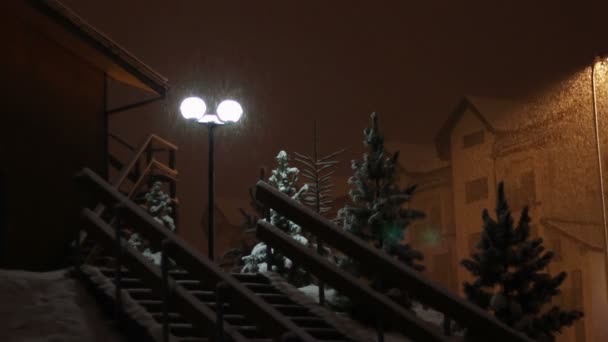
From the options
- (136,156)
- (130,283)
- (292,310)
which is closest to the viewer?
(130,283)

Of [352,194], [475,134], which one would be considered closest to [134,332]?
[352,194]

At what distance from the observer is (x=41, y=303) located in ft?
32.6

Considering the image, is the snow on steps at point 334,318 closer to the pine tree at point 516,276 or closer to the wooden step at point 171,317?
the pine tree at point 516,276

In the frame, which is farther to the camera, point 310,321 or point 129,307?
point 310,321

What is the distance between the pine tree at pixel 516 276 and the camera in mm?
12711

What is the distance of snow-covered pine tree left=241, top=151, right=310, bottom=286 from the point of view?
18.2 metres

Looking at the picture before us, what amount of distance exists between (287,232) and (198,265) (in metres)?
10.3

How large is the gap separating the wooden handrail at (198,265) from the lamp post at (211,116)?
16.2ft

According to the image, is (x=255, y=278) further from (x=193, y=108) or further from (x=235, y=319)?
(x=193, y=108)

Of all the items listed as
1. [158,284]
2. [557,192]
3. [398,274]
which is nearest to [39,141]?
[158,284]

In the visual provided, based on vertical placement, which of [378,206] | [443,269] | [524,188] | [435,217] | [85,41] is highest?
[524,188]

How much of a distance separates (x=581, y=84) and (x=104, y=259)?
108 ft

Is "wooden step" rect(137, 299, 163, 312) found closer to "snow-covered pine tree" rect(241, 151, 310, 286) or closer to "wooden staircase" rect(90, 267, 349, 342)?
"wooden staircase" rect(90, 267, 349, 342)

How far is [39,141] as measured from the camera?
1644 cm
